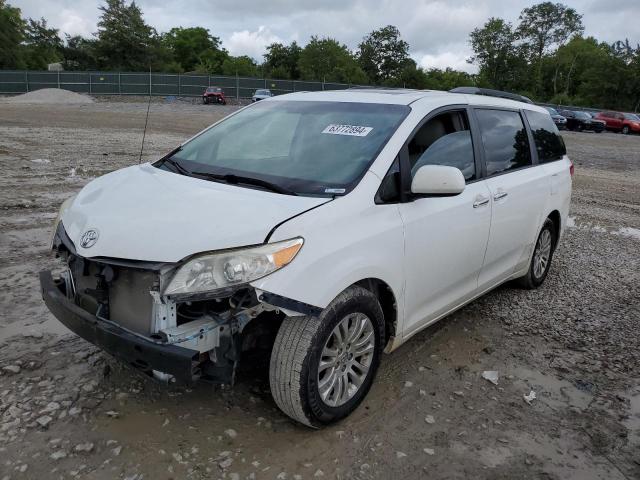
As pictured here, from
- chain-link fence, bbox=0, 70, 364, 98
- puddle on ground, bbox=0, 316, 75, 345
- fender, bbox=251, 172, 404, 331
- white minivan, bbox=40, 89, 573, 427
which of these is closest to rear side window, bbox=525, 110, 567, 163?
white minivan, bbox=40, 89, 573, 427

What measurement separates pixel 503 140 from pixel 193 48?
10217 cm

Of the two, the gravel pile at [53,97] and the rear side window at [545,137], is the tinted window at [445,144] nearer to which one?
the rear side window at [545,137]

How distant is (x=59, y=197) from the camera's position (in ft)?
25.5

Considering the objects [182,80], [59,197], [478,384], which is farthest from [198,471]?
[182,80]

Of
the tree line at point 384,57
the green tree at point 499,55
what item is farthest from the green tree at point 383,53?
the green tree at point 499,55

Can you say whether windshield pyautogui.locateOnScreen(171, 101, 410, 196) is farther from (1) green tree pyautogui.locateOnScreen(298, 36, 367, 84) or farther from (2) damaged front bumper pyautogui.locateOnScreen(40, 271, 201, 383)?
(1) green tree pyautogui.locateOnScreen(298, 36, 367, 84)

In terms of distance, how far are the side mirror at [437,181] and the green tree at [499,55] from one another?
77663 mm

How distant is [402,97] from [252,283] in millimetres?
1957

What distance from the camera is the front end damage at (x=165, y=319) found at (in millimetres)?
2547

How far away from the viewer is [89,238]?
111 inches

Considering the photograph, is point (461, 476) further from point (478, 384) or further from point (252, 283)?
point (252, 283)

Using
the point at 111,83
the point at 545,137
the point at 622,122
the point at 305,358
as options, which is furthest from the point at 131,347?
the point at 111,83

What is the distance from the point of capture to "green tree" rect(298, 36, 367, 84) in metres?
78.3

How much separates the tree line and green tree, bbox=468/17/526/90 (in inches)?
5.3
